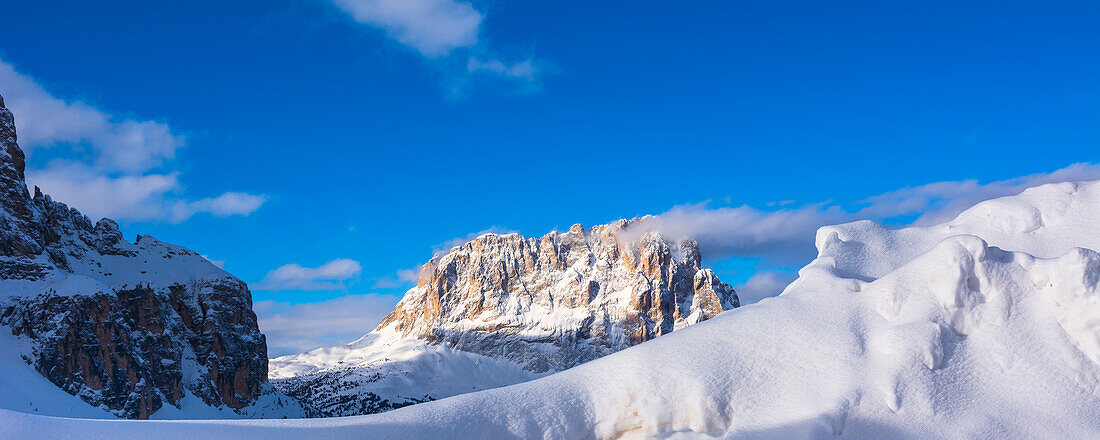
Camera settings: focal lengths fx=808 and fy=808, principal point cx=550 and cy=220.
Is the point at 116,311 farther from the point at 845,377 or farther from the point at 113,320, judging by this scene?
the point at 845,377

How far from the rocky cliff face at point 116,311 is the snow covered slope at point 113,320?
22 centimetres

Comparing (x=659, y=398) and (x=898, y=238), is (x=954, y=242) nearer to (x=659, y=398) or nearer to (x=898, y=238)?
(x=898, y=238)

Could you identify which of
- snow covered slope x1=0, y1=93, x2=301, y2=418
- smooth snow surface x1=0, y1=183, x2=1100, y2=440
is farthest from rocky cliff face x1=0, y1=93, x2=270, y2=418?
smooth snow surface x1=0, y1=183, x2=1100, y2=440

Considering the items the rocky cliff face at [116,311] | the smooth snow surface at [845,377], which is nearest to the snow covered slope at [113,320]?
the rocky cliff face at [116,311]

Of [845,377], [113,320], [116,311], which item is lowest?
[845,377]

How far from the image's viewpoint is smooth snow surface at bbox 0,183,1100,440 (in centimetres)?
1727

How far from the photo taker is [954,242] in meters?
18.9

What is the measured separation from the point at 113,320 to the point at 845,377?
138415 mm

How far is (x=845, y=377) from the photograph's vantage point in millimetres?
18438

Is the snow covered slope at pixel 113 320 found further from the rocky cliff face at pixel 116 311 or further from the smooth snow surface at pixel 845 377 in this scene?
the smooth snow surface at pixel 845 377

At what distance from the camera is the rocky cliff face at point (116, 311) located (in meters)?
120

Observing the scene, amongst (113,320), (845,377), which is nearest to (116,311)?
(113,320)

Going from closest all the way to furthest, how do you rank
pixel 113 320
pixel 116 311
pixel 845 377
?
1. pixel 845 377
2. pixel 113 320
3. pixel 116 311

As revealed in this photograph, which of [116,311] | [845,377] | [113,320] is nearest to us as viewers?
[845,377]
